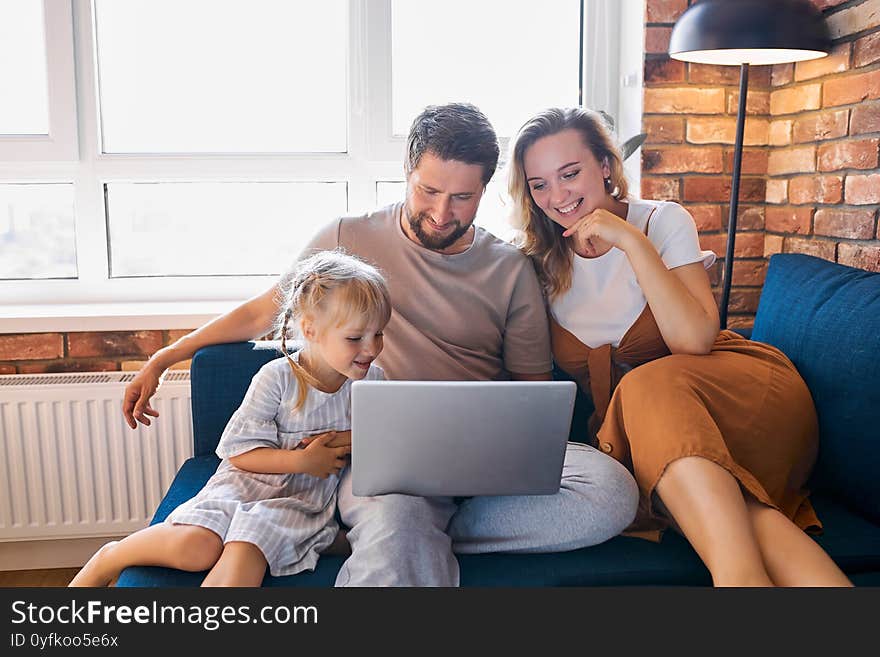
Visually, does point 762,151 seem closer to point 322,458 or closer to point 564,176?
point 564,176

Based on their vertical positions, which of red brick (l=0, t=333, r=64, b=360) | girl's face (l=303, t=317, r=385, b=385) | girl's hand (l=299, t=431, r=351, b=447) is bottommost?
girl's hand (l=299, t=431, r=351, b=447)

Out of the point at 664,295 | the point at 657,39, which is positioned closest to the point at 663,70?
the point at 657,39

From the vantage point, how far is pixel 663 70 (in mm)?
2342

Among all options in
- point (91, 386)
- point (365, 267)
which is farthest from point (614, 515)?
point (91, 386)

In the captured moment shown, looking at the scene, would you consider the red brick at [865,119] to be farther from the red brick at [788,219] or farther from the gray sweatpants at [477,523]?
the gray sweatpants at [477,523]

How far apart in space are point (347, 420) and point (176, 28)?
145 cm

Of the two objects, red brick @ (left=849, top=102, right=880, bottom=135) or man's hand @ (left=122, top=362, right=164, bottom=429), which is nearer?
man's hand @ (left=122, top=362, right=164, bottom=429)

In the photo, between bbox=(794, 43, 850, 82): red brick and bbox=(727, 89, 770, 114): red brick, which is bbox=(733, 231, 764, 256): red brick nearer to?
bbox=(727, 89, 770, 114): red brick

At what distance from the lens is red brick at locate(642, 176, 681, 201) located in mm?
2381

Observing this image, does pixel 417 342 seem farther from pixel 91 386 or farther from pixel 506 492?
pixel 91 386

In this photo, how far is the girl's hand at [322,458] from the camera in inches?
58.6

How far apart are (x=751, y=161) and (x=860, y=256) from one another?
1.69 ft

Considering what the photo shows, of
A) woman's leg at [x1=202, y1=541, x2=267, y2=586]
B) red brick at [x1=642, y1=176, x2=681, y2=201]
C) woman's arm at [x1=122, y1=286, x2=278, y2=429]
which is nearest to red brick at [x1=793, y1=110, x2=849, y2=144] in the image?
red brick at [x1=642, y1=176, x2=681, y2=201]

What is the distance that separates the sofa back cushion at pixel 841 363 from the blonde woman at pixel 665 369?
4 cm
